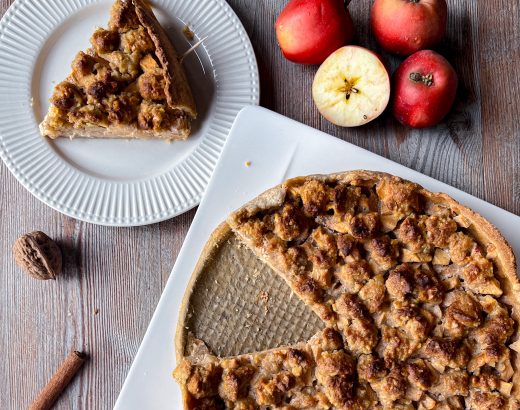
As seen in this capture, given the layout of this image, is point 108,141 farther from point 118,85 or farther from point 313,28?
point 313,28

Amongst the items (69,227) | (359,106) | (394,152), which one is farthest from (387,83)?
(69,227)

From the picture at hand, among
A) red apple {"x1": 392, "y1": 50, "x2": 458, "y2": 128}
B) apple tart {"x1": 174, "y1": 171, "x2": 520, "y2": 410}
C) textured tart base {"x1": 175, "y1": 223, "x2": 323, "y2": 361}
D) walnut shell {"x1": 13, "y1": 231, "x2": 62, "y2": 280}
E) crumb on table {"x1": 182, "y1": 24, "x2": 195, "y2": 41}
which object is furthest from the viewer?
crumb on table {"x1": 182, "y1": 24, "x2": 195, "y2": 41}

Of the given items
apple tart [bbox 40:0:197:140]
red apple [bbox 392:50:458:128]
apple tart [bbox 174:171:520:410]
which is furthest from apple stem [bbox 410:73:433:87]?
apple tart [bbox 40:0:197:140]

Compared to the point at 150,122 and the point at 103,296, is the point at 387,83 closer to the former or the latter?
the point at 150,122

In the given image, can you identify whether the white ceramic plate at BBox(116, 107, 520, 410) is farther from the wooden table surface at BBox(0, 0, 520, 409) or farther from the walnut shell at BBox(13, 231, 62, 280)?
the walnut shell at BBox(13, 231, 62, 280)

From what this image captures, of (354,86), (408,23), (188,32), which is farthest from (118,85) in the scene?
(408,23)

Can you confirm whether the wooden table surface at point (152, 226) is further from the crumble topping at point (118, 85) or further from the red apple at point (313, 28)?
the crumble topping at point (118, 85)
